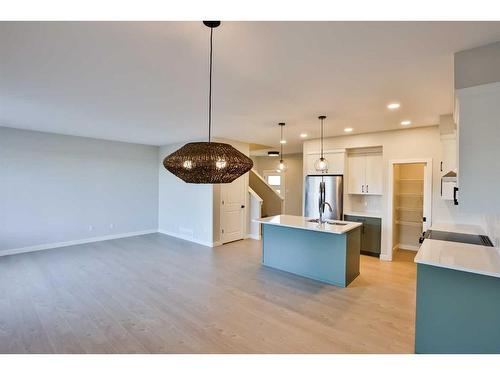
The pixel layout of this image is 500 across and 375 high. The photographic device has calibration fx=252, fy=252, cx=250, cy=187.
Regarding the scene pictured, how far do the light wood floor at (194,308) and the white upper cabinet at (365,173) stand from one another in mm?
1478

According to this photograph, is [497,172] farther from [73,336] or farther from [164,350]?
[73,336]

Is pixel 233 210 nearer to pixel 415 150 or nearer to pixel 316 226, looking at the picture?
pixel 316 226

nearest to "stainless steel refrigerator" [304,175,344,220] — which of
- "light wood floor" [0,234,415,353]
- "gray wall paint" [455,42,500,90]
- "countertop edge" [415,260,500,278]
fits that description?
"light wood floor" [0,234,415,353]

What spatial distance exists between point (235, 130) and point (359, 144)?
259cm

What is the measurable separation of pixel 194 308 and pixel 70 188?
15.1 ft

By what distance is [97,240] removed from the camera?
20.3 feet

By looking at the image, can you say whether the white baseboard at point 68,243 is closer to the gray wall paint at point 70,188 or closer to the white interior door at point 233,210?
the gray wall paint at point 70,188

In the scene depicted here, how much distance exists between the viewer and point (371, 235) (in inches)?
203

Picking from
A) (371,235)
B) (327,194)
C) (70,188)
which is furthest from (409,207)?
(70,188)

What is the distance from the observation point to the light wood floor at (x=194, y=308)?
7.66 ft

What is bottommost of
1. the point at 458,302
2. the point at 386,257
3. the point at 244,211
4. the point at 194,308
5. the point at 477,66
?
the point at 194,308

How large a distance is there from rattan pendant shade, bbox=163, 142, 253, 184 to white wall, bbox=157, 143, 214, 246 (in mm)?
3650

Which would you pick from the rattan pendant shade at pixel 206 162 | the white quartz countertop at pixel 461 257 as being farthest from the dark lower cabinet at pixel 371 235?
the rattan pendant shade at pixel 206 162
